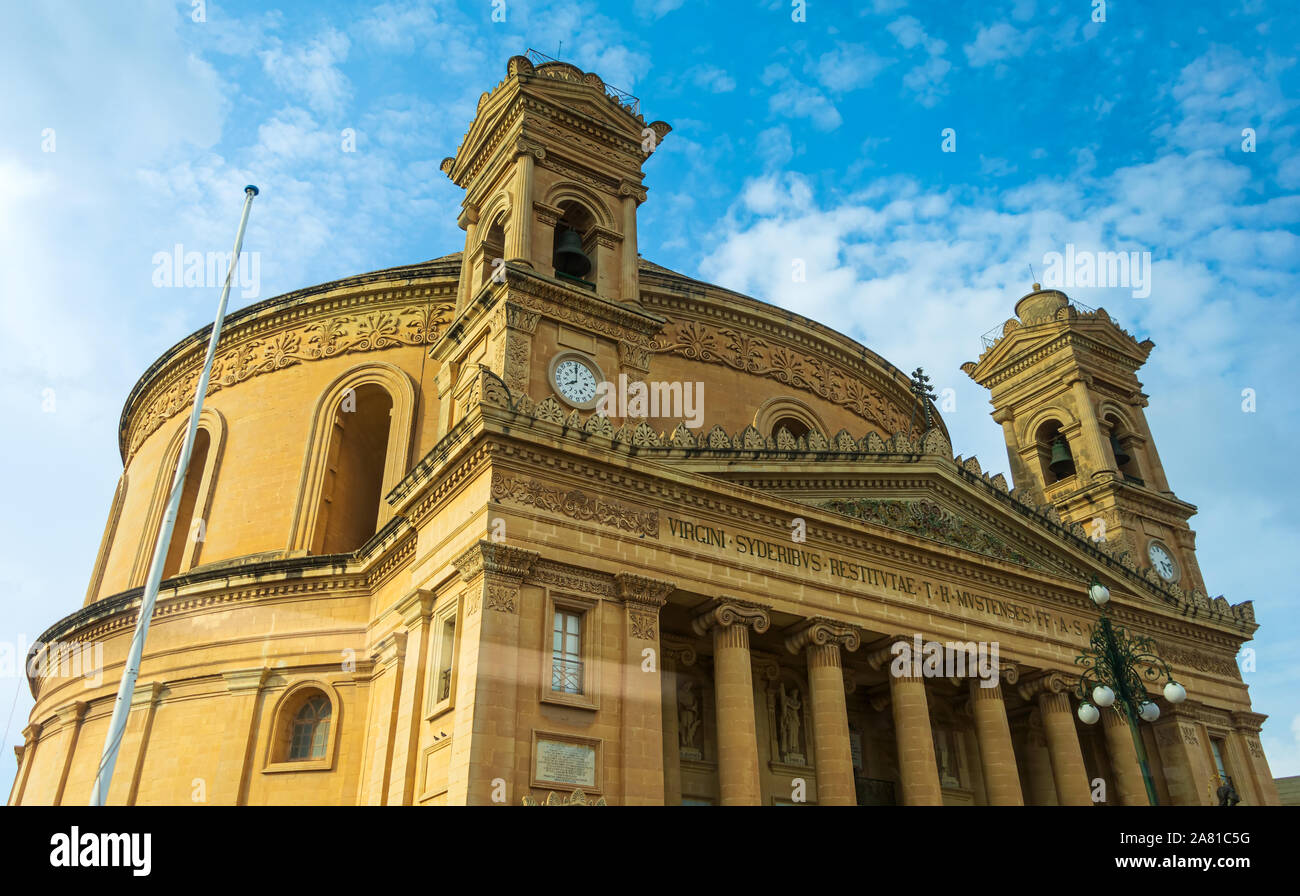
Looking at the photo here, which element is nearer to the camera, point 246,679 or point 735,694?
point 735,694

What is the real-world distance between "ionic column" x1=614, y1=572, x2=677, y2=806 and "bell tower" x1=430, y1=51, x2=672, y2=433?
12.2 ft

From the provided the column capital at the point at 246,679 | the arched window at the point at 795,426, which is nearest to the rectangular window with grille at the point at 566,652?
the column capital at the point at 246,679

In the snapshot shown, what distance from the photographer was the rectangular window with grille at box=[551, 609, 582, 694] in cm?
1680

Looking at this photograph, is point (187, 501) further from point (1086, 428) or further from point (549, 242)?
point (1086, 428)

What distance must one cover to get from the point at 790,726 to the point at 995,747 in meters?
4.39

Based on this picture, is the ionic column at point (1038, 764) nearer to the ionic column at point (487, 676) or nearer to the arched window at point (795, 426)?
the arched window at point (795, 426)

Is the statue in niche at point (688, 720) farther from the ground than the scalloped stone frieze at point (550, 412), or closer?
closer

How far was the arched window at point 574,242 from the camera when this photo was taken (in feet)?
77.4

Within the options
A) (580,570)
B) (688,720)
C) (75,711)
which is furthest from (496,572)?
(75,711)

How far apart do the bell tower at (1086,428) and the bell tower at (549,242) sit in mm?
16787

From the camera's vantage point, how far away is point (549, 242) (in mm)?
22766

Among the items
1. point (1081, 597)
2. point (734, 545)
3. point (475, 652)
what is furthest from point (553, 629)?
point (1081, 597)
